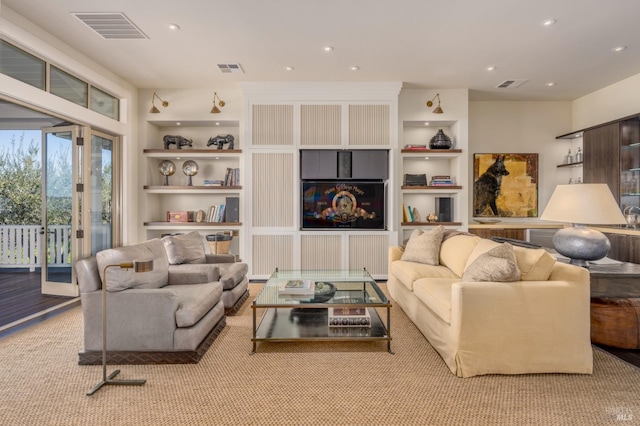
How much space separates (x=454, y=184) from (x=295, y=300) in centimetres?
358

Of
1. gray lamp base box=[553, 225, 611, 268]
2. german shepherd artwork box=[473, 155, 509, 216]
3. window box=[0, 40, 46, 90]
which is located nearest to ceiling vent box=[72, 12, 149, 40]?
window box=[0, 40, 46, 90]

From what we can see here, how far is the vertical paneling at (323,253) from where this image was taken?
5.10 meters

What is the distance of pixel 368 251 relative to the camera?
201 inches

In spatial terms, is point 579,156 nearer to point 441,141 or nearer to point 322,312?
point 441,141

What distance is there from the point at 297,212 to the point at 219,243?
1.23 meters

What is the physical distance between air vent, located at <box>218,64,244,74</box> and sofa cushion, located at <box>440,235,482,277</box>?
11.1 feet

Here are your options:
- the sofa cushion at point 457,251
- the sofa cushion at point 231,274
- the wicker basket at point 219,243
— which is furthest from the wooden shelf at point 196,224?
the sofa cushion at point 457,251

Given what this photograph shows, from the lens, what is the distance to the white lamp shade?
8.93 feet

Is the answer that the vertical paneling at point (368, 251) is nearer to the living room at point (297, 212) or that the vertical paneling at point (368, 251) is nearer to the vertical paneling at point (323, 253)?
the living room at point (297, 212)

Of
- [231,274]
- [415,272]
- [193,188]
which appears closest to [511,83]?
[415,272]

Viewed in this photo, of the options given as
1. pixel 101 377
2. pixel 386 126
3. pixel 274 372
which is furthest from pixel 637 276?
pixel 101 377

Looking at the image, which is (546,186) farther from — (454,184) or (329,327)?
(329,327)

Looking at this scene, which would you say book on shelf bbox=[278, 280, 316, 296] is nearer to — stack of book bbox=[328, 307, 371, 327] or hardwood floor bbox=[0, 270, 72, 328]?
stack of book bbox=[328, 307, 371, 327]

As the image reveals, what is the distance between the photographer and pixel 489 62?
423 centimetres
